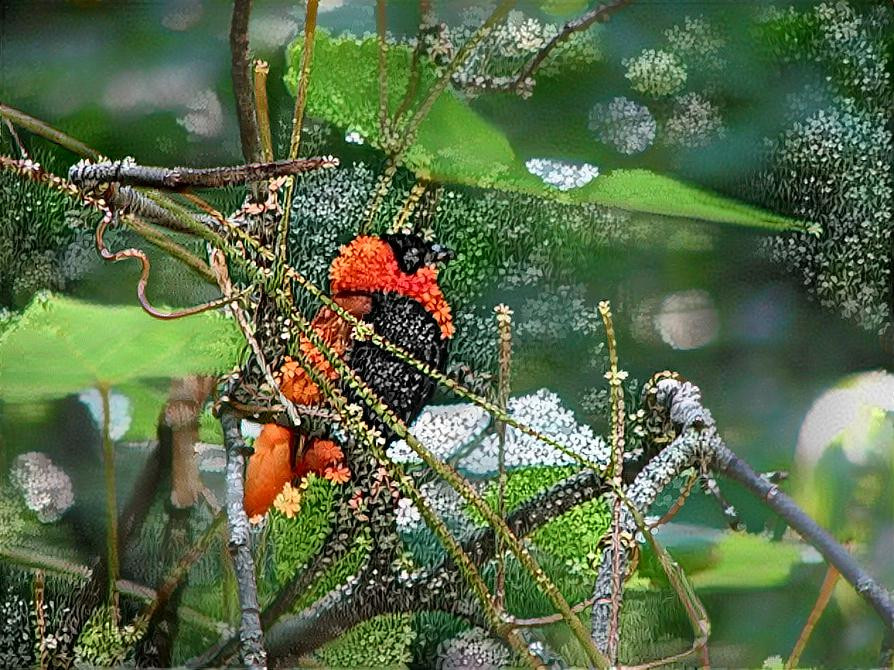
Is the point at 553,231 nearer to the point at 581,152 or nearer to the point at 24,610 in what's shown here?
the point at 581,152

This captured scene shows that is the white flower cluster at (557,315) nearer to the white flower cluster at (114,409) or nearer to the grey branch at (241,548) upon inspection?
the grey branch at (241,548)

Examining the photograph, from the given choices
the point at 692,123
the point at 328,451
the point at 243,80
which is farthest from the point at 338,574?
the point at 692,123

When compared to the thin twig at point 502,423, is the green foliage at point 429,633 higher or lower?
lower

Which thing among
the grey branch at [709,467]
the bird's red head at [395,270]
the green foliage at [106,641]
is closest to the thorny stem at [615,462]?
the grey branch at [709,467]

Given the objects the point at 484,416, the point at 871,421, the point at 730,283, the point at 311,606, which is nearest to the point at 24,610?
the point at 311,606

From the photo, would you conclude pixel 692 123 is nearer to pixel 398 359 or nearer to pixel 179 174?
pixel 398 359
